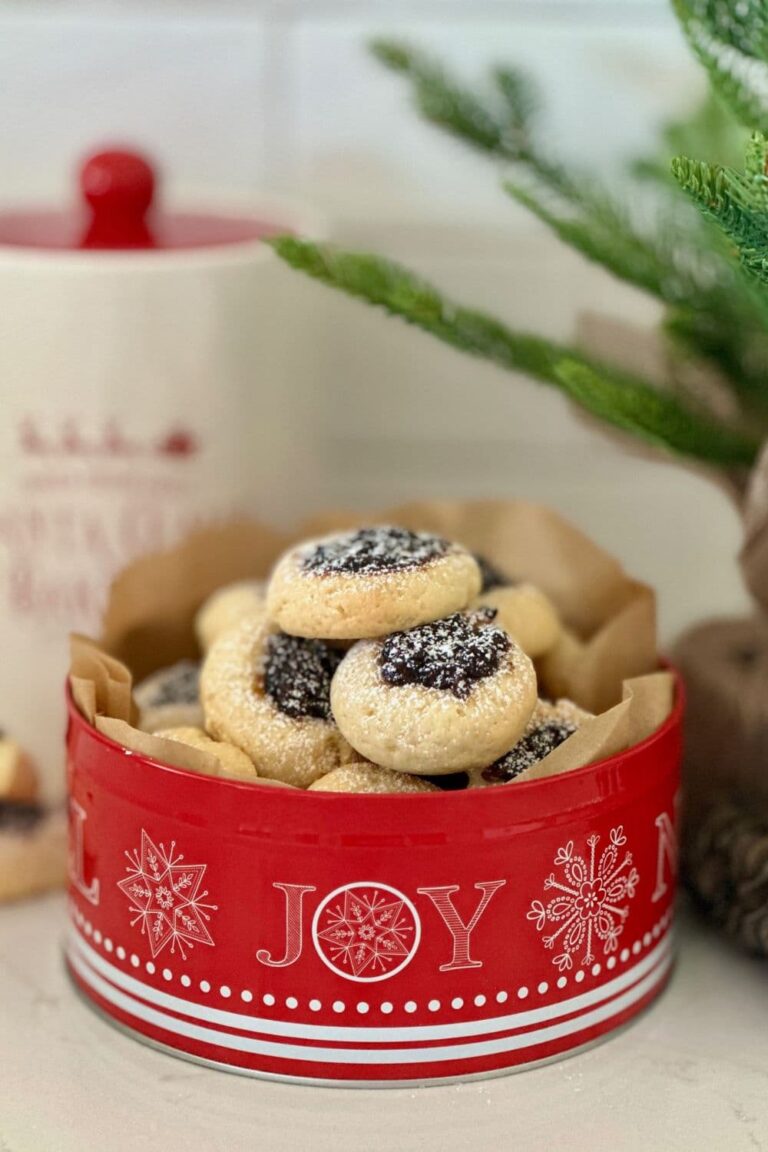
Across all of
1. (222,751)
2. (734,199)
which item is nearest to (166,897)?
(222,751)

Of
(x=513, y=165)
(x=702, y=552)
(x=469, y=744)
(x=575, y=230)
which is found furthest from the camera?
(x=702, y=552)

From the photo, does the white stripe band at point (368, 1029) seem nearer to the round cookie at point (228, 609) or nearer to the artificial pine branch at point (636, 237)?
the round cookie at point (228, 609)

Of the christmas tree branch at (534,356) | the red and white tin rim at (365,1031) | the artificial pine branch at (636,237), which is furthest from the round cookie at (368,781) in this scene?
the artificial pine branch at (636,237)

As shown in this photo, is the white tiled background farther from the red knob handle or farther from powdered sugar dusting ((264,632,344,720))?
powdered sugar dusting ((264,632,344,720))

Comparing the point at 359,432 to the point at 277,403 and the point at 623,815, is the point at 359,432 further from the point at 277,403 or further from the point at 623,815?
the point at 623,815

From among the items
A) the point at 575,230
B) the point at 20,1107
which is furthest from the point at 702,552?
the point at 20,1107

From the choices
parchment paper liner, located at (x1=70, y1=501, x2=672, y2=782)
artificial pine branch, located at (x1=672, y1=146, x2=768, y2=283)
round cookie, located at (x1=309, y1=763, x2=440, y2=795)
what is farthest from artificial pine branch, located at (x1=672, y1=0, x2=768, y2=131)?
round cookie, located at (x1=309, y1=763, x2=440, y2=795)
